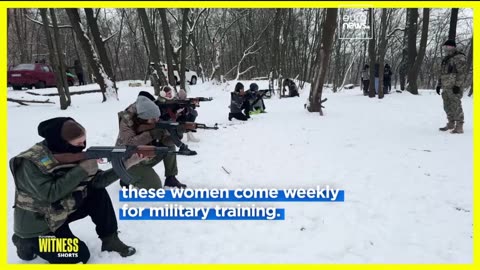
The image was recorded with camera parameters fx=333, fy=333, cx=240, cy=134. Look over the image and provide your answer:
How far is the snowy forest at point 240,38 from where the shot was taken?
37.4ft

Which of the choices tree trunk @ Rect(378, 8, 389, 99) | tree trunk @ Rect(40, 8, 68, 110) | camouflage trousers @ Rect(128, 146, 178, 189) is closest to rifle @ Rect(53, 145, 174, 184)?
camouflage trousers @ Rect(128, 146, 178, 189)

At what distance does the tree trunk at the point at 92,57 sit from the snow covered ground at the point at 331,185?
336cm

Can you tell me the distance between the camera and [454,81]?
21.1ft

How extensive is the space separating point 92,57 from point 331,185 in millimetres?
9840

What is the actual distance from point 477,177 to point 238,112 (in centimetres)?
576

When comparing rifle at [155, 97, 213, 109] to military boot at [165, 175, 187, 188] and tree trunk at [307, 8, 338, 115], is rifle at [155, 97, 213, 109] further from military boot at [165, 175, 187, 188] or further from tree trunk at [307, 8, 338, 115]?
tree trunk at [307, 8, 338, 115]

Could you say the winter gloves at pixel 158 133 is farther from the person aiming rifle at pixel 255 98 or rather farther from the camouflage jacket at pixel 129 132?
the person aiming rifle at pixel 255 98

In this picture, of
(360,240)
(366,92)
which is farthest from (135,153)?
(366,92)

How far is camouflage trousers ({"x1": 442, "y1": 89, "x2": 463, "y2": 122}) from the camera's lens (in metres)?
6.36

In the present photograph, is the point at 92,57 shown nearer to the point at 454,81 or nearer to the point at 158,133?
the point at 158,133

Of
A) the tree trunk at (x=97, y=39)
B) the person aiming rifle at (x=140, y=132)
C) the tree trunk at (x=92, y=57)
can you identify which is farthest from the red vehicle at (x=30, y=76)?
the person aiming rifle at (x=140, y=132)

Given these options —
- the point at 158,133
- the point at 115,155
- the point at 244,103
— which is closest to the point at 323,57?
the point at 244,103

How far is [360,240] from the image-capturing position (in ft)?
9.58

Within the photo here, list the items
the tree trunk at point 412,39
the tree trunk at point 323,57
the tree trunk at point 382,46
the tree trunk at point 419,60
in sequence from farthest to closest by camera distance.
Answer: the tree trunk at point 412,39
the tree trunk at point 419,60
the tree trunk at point 382,46
the tree trunk at point 323,57
